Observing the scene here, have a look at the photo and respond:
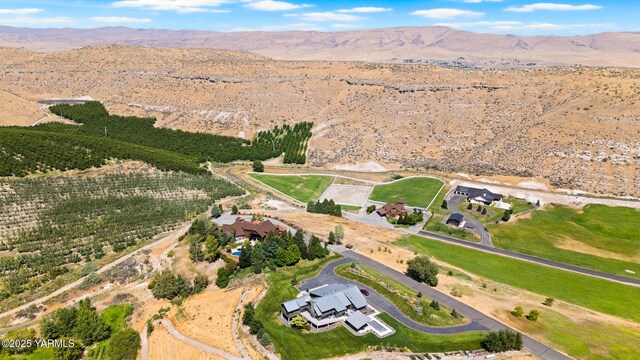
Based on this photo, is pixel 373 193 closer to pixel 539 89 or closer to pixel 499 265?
pixel 499 265

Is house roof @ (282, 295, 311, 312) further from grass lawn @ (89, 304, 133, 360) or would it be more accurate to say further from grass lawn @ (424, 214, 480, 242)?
grass lawn @ (424, 214, 480, 242)

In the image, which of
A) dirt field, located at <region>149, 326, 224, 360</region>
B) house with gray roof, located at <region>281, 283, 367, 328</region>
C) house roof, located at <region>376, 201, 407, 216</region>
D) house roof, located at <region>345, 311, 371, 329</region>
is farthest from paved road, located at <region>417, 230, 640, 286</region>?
dirt field, located at <region>149, 326, 224, 360</region>

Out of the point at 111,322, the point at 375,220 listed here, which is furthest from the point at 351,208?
the point at 111,322

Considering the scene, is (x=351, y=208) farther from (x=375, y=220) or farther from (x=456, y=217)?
(x=456, y=217)

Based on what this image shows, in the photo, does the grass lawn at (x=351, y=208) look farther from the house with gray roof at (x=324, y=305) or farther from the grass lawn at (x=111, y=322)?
the grass lawn at (x=111, y=322)

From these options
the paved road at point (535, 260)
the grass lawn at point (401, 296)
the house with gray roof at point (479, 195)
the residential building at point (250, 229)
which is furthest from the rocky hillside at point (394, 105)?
the grass lawn at point (401, 296)
